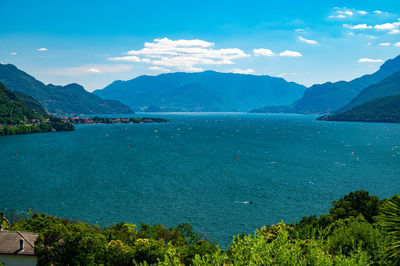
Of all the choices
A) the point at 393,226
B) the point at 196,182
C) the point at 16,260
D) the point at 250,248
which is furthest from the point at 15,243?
the point at 196,182

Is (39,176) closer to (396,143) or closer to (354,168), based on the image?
(354,168)

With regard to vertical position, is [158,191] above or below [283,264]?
below

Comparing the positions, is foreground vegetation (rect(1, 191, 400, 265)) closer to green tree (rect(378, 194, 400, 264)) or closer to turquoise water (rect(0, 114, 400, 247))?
green tree (rect(378, 194, 400, 264))

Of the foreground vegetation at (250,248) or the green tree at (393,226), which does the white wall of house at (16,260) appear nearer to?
the foreground vegetation at (250,248)

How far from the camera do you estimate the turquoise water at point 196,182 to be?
7650 centimetres

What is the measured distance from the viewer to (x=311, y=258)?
23703 mm

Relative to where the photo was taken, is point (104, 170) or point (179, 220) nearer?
point (179, 220)

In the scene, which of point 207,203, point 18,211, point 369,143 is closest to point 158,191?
point 207,203

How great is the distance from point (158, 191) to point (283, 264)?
254 ft

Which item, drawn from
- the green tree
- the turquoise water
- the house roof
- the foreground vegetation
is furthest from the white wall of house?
the green tree

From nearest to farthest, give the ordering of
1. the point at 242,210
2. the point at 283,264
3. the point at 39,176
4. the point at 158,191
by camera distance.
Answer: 1. the point at 283,264
2. the point at 242,210
3. the point at 158,191
4. the point at 39,176

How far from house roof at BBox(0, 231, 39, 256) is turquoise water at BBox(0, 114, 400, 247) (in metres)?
32.8

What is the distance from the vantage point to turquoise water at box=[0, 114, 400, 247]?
76500 mm

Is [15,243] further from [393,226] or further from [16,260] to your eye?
[393,226]
